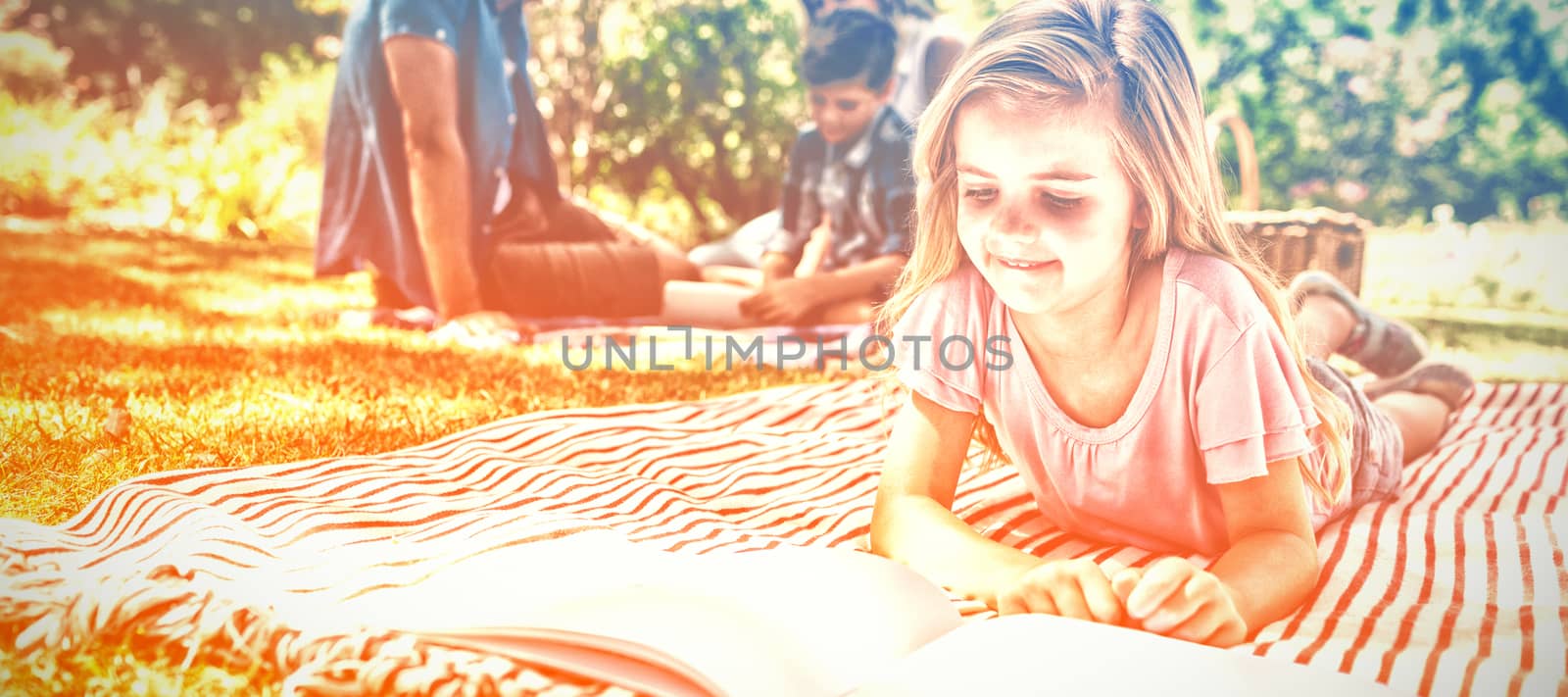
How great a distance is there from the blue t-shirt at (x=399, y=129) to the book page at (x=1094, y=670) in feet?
Result: 7.72

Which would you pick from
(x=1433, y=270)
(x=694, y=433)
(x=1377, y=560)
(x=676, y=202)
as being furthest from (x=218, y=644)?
(x=1433, y=270)

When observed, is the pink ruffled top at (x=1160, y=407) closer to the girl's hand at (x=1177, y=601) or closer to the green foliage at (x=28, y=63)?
the girl's hand at (x=1177, y=601)

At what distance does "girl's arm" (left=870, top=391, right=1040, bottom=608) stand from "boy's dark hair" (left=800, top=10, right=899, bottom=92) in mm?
1878

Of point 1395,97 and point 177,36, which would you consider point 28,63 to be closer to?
point 177,36

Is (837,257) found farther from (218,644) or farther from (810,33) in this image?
(218,644)

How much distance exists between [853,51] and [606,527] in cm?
197

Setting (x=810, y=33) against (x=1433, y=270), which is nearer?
(x=810, y=33)

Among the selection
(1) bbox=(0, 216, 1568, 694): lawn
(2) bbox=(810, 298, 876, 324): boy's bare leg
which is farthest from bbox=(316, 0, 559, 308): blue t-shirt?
(2) bbox=(810, 298, 876, 324): boy's bare leg

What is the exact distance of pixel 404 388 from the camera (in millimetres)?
2002

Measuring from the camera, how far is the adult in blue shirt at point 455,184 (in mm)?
2852

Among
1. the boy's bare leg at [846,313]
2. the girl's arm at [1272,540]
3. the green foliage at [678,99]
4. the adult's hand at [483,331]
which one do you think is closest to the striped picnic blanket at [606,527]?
the girl's arm at [1272,540]

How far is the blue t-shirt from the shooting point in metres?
2.86

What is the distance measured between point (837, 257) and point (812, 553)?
6.52 feet

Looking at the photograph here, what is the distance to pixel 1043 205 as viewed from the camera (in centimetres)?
104
